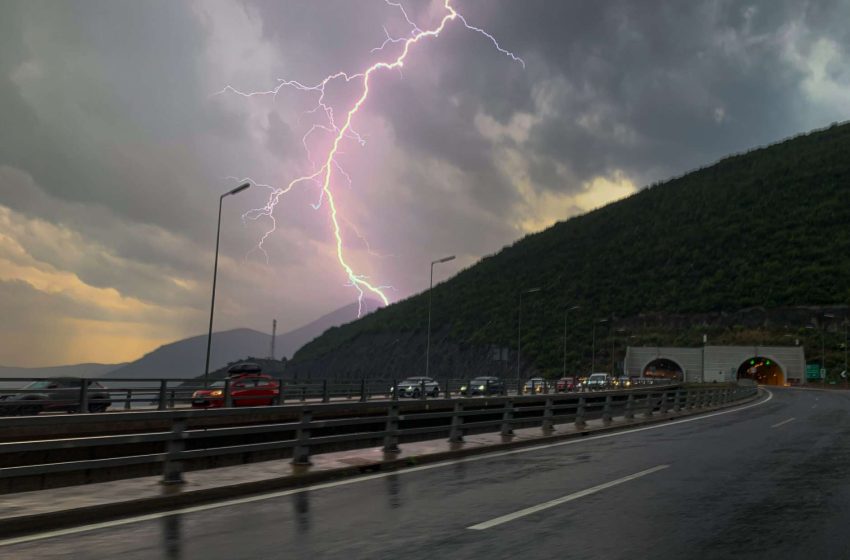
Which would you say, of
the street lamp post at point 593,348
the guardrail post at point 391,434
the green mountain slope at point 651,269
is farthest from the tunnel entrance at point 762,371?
the guardrail post at point 391,434

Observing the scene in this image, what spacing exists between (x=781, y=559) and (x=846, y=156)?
16765 centimetres

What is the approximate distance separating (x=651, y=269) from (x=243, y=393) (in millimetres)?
115885

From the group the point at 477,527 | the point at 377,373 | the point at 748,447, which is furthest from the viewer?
the point at 377,373

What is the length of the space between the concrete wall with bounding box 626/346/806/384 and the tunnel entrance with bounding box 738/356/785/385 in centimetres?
113

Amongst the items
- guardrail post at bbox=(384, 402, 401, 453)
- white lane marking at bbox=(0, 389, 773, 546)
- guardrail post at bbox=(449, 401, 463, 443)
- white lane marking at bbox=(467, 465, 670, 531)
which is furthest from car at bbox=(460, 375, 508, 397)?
white lane marking at bbox=(467, 465, 670, 531)

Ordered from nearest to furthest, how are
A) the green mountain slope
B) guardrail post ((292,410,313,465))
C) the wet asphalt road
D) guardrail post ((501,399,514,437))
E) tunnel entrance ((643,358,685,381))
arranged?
the wet asphalt road, guardrail post ((292,410,313,465)), guardrail post ((501,399,514,437)), tunnel entrance ((643,358,685,381)), the green mountain slope

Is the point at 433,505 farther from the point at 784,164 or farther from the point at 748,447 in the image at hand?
the point at 784,164

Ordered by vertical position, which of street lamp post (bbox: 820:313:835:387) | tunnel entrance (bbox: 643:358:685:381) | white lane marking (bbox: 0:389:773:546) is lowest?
white lane marking (bbox: 0:389:773:546)

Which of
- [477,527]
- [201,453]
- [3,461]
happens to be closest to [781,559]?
[477,527]

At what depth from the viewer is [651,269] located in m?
130

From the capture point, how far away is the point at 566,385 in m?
52.6

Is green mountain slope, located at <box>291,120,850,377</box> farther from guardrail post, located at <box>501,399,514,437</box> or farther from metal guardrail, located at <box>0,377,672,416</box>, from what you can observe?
guardrail post, located at <box>501,399,514,437</box>

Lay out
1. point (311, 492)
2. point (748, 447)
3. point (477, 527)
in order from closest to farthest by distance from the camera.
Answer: point (477, 527)
point (311, 492)
point (748, 447)

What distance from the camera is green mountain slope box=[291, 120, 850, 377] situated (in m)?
114
